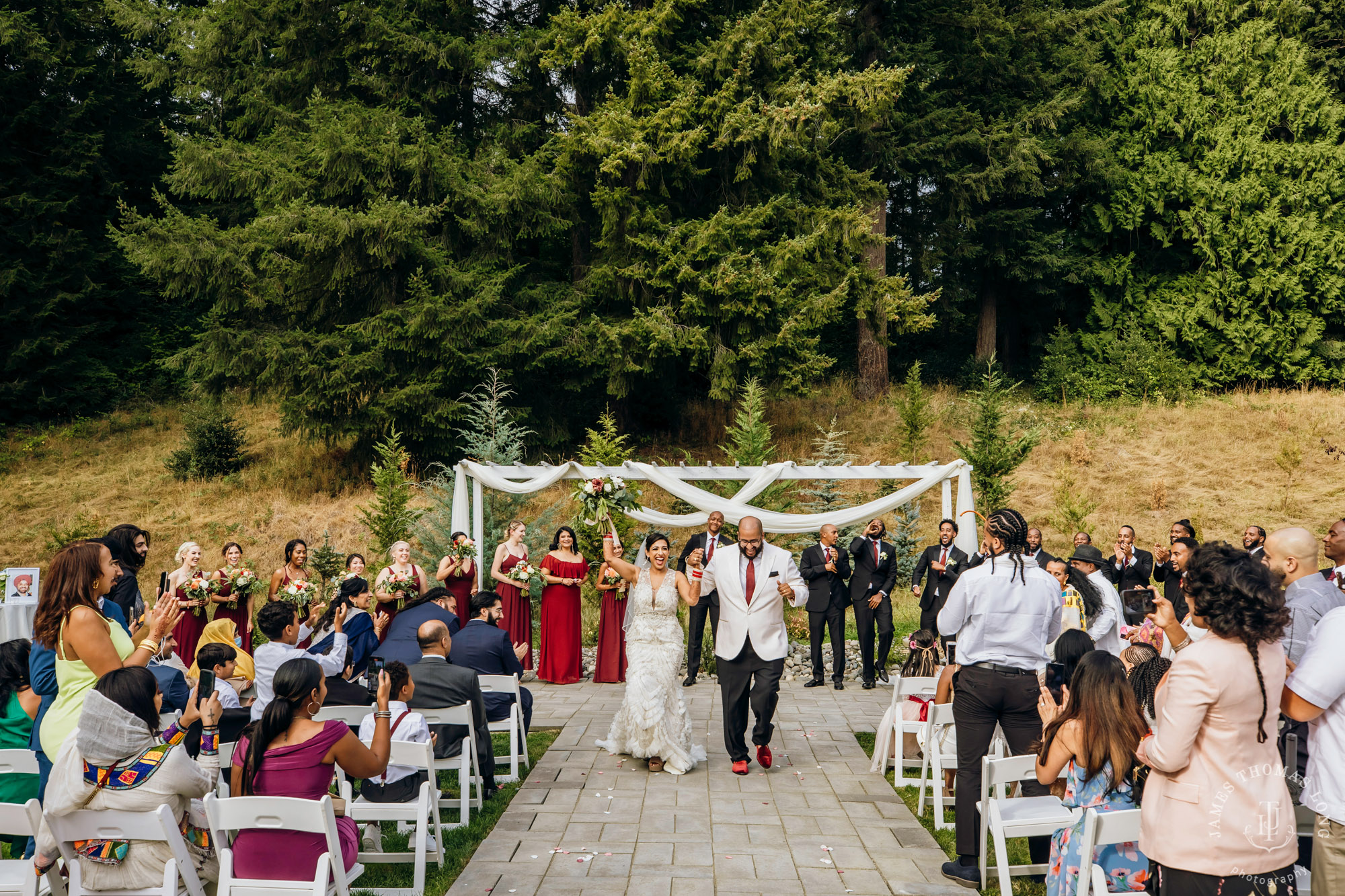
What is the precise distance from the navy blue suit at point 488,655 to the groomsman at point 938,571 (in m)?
4.98

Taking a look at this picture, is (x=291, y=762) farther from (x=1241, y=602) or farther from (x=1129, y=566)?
(x=1129, y=566)

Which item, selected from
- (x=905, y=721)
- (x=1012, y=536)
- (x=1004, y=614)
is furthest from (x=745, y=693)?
(x=1012, y=536)

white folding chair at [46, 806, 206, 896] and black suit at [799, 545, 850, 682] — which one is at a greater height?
white folding chair at [46, 806, 206, 896]

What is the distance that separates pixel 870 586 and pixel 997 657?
5856mm

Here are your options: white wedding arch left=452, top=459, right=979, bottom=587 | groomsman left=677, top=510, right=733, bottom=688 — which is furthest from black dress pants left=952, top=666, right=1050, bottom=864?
white wedding arch left=452, top=459, right=979, bottom=587

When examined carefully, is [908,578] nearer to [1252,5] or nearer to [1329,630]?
[1329,630]

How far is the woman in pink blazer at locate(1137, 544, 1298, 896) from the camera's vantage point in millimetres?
2904

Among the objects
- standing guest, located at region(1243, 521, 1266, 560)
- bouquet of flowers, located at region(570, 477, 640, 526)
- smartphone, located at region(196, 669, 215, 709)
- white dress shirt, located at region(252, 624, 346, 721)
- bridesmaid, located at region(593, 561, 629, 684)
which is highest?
bouquet of flowers, located at region(570, 477, 640, 526)

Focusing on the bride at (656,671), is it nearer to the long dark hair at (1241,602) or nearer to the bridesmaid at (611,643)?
the bridesmaid at (611,643)

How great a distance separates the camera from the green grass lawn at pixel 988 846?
16.2 feet

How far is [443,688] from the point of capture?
5910mm

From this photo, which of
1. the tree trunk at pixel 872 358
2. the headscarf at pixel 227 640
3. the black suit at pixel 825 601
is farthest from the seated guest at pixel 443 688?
the tree trunk at pixel 872 358

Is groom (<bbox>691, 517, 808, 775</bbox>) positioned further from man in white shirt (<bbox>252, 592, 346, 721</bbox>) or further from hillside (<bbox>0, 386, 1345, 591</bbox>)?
hillside (<bbox>0, 386, 1345, 591</bbox>)

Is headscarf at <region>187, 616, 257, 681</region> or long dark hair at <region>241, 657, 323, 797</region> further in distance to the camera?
headscarf at <region>187, 616, 257, 681</region>
